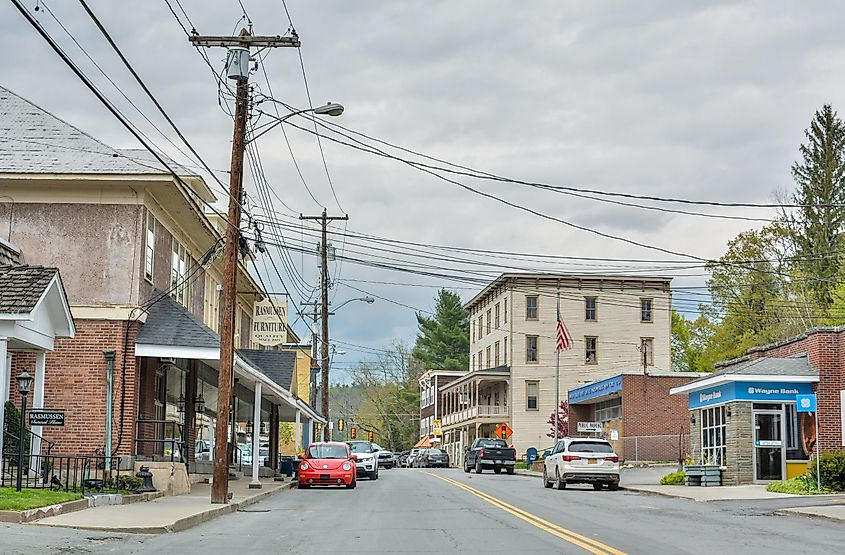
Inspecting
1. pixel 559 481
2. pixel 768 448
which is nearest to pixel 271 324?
pixel 559 481

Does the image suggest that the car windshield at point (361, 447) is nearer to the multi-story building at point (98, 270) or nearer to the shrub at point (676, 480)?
the shrub at point (676, 480)

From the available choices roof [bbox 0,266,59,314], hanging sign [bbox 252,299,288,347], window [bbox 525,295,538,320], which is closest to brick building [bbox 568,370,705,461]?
window [bbox 525,295,538,320]

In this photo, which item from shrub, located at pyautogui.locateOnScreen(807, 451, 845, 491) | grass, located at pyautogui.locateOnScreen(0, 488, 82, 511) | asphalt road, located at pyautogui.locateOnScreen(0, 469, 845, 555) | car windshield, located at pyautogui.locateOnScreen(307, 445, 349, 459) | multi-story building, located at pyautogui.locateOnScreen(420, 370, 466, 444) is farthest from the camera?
multi-story building, located at pyautogui.locateOnScreen(420, 370, 466, 444)

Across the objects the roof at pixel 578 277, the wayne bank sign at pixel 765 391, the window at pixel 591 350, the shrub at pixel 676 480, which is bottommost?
the shrub at pixel 676 480

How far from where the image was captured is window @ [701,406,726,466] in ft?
125

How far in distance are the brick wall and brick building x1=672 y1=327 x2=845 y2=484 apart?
1940 cm

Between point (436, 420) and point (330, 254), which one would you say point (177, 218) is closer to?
point (330, 254)

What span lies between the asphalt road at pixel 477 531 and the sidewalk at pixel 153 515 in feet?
1.34

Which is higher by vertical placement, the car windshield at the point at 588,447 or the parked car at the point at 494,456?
the car windshield at the point at 588,447

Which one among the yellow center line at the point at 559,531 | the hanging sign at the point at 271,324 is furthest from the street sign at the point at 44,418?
the hanging sign at the point at 271,324

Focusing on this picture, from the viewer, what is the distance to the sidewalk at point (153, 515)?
685 inches

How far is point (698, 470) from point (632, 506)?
11.0 m

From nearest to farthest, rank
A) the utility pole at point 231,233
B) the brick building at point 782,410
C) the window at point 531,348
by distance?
the utility pole at point 231,233
the brick building at point 782,410
the window at point 531,348

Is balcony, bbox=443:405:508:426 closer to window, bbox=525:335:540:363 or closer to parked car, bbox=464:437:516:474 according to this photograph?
window, bbox=525:335:540:363
